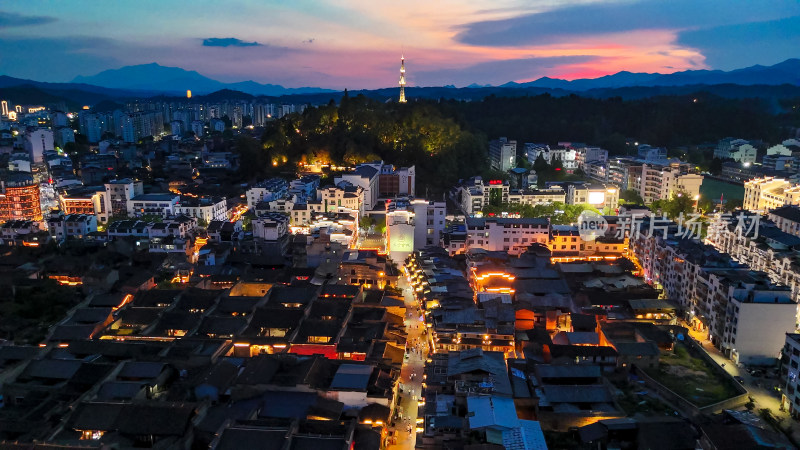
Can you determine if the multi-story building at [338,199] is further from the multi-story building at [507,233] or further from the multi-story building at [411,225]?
the multi-story building at [507,233]

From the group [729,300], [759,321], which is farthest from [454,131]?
[759,321]

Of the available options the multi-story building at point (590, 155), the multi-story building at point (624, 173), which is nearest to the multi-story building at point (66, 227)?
the multi-story building at point (624, 173)

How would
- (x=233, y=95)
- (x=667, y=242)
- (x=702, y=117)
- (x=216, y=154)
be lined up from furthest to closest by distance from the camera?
(x=233, y=95) < (x=702, y=117) < (x=216, y=154) < (x=667, y=242)

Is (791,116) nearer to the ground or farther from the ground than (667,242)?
farther from the ground

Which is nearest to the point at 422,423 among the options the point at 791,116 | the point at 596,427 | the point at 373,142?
the point at 596,427

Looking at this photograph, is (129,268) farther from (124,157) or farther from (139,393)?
(124,157)

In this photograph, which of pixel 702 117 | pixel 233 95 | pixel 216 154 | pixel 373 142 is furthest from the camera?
pixel 233 95
